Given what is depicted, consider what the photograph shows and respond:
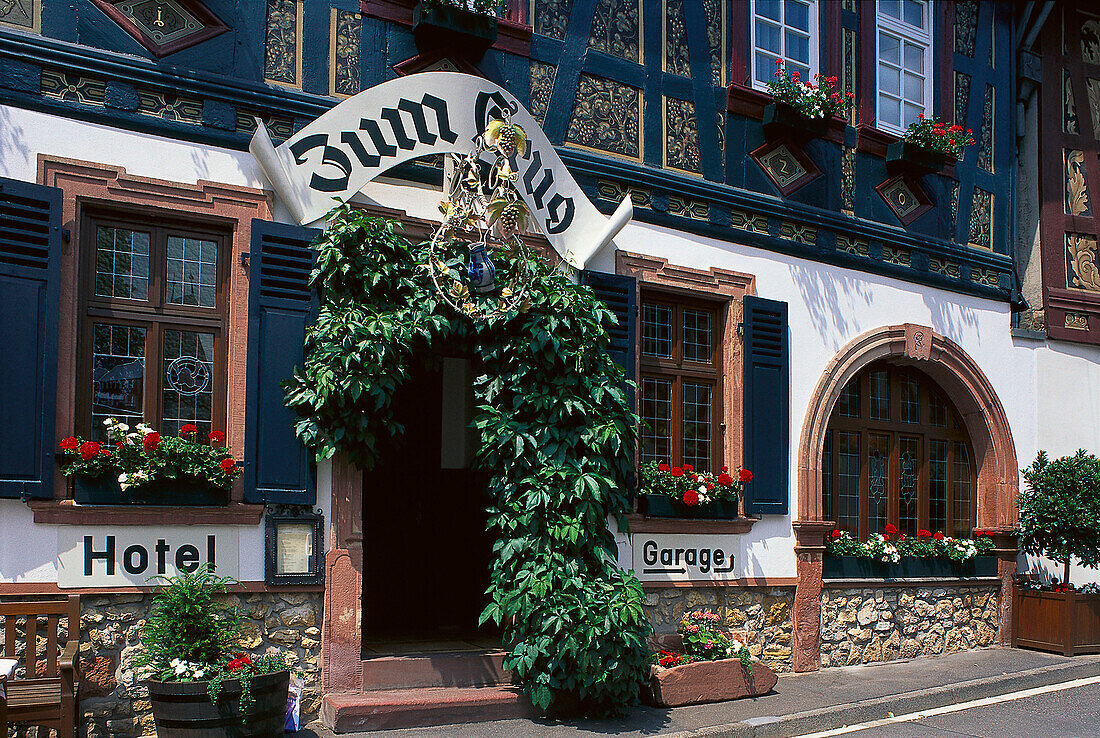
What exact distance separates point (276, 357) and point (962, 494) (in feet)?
25.3

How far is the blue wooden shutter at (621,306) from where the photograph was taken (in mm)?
8664

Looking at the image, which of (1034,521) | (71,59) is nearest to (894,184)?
(1034,521)

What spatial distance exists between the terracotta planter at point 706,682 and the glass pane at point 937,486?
11.9ft

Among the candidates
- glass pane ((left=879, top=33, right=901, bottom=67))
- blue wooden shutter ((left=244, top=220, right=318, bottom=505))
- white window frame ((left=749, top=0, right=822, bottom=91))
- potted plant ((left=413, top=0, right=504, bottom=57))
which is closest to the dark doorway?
blue wooden shutter ((left=244, top=220, right=318, bottom=505))

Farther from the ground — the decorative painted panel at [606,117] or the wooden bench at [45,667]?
the decorative painted panel at [606,117]

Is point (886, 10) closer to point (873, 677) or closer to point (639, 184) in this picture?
point (639, 184)

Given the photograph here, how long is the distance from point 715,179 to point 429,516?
13.2 feet

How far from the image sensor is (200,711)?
6117mm

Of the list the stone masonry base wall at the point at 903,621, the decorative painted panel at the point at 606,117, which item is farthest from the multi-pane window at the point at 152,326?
the stone masonry base wall at the point at 903,621

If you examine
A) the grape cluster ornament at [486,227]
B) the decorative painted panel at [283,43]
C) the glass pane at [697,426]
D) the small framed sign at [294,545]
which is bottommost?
the small framed sign at [294,545]

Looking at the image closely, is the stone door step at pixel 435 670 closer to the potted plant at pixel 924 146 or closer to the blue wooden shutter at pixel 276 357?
the blue wooden shutter at pixel 276 357

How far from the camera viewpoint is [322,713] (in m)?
7.20

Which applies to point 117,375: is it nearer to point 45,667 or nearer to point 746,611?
point 45,667

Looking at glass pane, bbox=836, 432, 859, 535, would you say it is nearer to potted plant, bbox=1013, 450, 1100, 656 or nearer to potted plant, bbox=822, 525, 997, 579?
potted plant, bbox=822, 525, 997, 579
